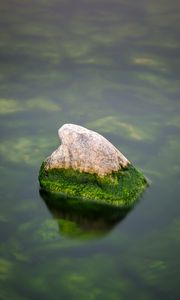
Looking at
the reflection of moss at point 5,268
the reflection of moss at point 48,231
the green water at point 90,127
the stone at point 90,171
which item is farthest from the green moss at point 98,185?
the reflection of moss at point 5,268

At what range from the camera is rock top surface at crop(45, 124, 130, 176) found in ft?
22.5

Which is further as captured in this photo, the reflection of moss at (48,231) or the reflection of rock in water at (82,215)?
the reflection of rock in water at (82,215)

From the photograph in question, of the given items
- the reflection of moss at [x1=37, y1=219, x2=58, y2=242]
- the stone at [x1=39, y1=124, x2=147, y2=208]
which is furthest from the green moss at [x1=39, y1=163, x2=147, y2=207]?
the reflection of moss at [x1=37, y1=219, x2=58, y2=242]

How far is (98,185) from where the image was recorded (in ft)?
22.6

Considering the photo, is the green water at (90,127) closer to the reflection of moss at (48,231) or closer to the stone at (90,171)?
the reflection of moss at (48,231)

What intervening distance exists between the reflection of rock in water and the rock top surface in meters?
0.35

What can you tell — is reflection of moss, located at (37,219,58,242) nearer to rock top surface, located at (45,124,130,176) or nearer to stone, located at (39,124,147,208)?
stone, located at (39,124,147,208)

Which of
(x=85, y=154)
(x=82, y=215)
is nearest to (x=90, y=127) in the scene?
(x=85, y=154)

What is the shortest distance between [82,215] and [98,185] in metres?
0.37

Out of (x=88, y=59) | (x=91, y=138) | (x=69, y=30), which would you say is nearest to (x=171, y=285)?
(x=91, y=138)

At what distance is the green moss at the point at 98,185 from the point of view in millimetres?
6875

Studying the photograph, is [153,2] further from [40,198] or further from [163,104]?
[40,198]

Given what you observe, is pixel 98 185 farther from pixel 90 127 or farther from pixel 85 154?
pixel 90 127

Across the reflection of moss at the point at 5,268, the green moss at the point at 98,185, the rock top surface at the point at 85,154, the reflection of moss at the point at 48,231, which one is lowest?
the reflection of moss at the point at 5,268
